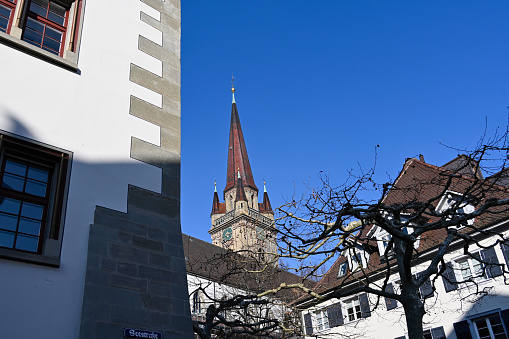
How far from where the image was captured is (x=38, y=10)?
631 cm

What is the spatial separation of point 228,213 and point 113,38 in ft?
239

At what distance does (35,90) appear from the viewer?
5.61m

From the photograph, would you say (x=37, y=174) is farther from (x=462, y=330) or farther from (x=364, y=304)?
(x=364, y=304)

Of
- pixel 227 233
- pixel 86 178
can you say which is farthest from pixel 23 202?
pixel 227 233

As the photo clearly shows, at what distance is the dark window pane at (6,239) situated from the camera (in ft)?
15.6

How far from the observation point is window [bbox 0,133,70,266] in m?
4.84

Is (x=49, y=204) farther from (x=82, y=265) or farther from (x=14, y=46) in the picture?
(x=14, y=46)

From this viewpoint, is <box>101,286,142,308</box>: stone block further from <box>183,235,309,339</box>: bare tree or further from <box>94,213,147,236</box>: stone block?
<box>183,235,309,339</box>: bare tree

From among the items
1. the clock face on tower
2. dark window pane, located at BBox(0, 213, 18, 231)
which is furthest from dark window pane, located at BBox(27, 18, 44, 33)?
the clock face on tower

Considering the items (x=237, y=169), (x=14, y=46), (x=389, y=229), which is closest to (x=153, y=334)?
(x=14, y=46)

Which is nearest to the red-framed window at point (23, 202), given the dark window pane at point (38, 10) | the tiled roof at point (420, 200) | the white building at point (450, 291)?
the dark window pane at point (38, 10)

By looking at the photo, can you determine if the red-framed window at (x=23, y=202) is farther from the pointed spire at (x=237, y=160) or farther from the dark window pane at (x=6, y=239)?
the pointed spire at (x=237, y=160)

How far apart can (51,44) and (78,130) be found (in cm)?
140

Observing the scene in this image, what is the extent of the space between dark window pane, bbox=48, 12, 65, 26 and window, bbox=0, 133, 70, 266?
6.95 feet
